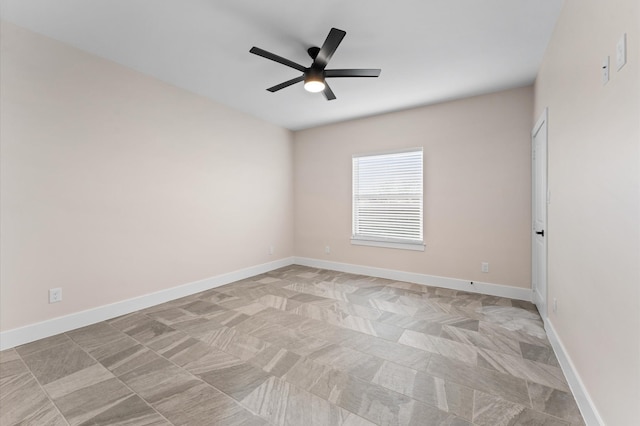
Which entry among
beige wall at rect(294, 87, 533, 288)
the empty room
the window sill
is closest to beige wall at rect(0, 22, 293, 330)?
the empty room

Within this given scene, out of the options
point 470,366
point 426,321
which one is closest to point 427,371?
point 470,366

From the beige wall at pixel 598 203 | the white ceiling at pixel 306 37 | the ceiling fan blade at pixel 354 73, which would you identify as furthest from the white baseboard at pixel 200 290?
the ceiling fan blade at pixel 354 73

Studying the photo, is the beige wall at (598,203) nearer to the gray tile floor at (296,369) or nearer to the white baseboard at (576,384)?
the white baseboard at (576,384)

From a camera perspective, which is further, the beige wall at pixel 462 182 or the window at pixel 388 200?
the window at pixel 388 200

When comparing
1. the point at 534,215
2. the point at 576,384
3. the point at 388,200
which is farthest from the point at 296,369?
the point at 534,215

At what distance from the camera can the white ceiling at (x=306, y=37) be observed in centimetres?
217

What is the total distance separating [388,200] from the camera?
4.68 m

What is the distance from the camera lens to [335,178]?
205 inches

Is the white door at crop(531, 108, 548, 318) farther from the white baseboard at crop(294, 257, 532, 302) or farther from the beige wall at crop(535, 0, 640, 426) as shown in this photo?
the beige wall at crop(535, 0, 640, 426)

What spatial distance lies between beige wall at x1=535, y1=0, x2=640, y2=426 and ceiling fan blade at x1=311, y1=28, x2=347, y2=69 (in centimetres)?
149

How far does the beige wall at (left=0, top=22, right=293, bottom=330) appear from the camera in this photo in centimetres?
243

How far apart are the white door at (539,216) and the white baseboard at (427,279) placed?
271 millimetres

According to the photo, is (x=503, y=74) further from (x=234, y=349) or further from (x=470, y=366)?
(x=234, y=349)

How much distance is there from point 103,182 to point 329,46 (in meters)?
2.72
